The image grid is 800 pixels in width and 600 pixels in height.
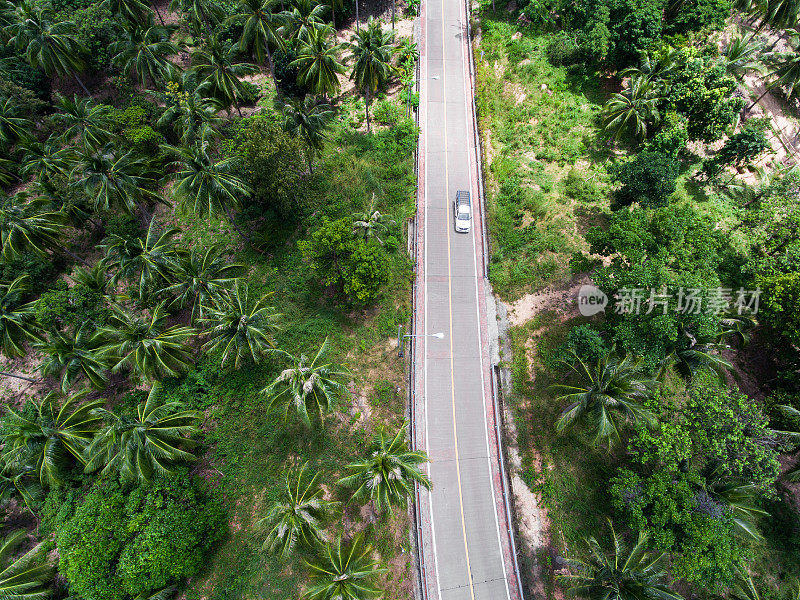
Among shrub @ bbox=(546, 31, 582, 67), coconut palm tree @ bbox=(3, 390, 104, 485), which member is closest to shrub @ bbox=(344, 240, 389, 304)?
coconut palm tree @ bbox=(3, 390, 104, 485)

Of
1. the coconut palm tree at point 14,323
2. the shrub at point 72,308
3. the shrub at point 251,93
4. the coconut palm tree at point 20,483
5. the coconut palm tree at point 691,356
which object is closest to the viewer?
the coconut palm tree at point 691,356

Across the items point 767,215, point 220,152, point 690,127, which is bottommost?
point 767,215

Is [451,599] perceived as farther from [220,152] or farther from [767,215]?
[220,152]

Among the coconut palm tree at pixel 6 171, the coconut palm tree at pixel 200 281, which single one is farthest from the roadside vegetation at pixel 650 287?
the coconut palm tree at pixel 6 171

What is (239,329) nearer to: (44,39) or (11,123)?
(11,123)

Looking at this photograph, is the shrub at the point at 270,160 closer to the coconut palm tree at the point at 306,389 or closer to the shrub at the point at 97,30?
the coconut palm tree at the point at 306,389

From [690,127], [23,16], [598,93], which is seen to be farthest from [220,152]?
[690,127]
